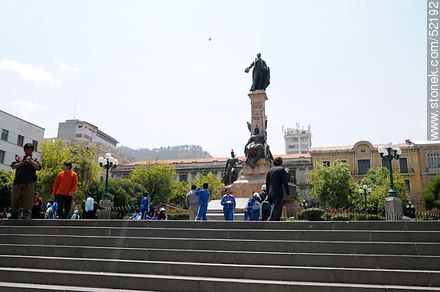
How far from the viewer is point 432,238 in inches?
263

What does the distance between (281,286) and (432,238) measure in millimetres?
3275

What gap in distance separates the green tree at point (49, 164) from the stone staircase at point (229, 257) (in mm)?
26659

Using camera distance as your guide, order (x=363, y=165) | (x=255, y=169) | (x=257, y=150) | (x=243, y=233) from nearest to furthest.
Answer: (x=243, y=233)
(x=255, y=169)
(x=257, y=150)
(x=363, y=165)

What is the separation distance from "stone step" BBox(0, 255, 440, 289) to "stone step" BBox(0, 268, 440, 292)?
0.16m

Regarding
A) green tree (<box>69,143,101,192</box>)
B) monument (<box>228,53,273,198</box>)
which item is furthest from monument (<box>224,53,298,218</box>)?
green tree (<box>69,143,101,192</box>)

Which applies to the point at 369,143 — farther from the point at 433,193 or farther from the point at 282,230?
the point at 282,230

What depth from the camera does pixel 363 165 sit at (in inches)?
2192

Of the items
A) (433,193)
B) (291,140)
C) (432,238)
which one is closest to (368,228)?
(432,238)

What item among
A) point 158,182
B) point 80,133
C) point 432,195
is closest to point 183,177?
point 158,182

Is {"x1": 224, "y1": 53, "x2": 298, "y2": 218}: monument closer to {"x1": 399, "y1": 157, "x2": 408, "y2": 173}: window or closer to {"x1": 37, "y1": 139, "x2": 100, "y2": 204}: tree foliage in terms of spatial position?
{"x1": 37, "y1": 139, "x2": 100, "y2": 204}: tree foliage

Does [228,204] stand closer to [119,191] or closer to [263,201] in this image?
[263,201]

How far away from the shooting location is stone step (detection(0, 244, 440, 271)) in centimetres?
596

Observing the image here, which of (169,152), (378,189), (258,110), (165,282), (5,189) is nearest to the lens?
(165,282)

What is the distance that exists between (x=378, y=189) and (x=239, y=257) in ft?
134
